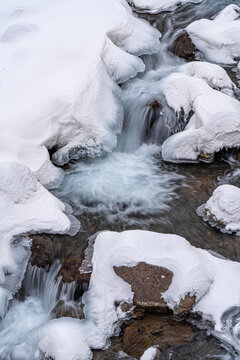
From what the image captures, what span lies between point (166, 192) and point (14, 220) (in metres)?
1.83

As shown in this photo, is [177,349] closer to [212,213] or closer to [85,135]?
[212,213]

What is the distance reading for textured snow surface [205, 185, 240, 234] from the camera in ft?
15.1

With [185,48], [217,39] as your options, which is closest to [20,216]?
[185,48]

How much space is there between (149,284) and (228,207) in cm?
129

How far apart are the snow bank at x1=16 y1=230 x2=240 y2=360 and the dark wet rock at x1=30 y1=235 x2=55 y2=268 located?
0.56 metres

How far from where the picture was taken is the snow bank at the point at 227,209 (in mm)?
4594

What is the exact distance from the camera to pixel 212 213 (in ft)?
15.7

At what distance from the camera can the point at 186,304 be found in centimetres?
378

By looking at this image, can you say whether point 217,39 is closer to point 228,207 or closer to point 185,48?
point 185,48

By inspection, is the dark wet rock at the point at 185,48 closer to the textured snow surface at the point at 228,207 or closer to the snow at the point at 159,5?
the snow at the point at 159,5

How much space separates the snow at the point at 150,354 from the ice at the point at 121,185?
1.64m

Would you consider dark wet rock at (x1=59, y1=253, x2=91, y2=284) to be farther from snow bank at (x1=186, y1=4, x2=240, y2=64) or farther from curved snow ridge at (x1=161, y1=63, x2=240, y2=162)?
snow bank at (x1=186, y1=4, x2=240, y2=64)

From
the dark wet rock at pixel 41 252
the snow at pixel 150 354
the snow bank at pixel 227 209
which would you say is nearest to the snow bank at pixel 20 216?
the dark wet rock at pixel 41 252

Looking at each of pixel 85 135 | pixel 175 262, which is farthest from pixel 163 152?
pixel 175 262
